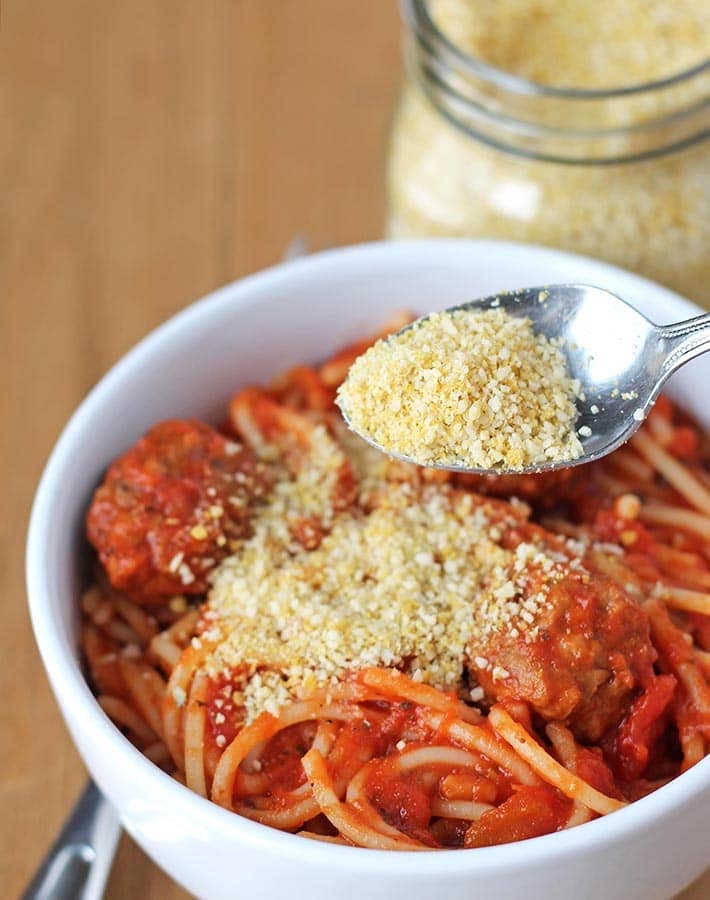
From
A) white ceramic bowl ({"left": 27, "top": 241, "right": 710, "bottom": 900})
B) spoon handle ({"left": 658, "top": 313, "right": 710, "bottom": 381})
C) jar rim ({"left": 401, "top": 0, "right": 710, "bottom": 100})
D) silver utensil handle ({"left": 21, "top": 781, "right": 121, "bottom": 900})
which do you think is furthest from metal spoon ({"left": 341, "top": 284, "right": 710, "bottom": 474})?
silver utensil handle ({"left": 21, "top": 781, "right": 121, "bottom": 900})

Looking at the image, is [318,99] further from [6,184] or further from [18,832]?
[18,832]

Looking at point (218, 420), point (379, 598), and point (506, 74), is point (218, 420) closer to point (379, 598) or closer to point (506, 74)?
point (379, 598)

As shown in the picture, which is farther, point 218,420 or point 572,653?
point 218,420

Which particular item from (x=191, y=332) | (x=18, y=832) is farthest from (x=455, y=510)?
(x=18, y=832)

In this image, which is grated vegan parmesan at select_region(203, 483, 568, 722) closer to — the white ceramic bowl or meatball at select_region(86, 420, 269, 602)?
meatball at select_region(86, 420, 269, 602)

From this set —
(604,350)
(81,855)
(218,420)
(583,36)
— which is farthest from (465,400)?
(583,36)
